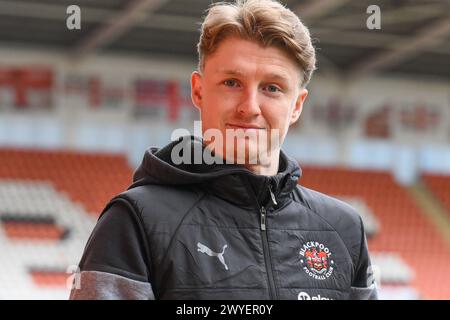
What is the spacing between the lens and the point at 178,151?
1538 mm

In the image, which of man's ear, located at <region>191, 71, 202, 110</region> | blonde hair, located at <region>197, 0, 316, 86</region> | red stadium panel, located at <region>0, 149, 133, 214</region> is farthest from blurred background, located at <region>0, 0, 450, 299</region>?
blonde hair, located at <region>197, 0, 316, 86</region>

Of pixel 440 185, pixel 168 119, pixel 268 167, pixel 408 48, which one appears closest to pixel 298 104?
pixel 268 167

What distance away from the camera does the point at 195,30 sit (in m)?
12.3

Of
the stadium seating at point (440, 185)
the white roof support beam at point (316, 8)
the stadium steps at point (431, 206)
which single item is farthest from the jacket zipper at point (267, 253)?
the stadium seating at point (440, 185)

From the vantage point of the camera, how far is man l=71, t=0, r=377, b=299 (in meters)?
1.38

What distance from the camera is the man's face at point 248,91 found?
145 centimetres

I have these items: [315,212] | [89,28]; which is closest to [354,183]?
[89,28]

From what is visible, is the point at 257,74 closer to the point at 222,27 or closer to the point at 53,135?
the point at 222,27

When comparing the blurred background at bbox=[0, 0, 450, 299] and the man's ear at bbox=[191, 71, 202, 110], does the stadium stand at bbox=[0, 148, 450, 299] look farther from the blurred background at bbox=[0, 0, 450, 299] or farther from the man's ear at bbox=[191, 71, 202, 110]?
the man's ear at bbox=[191, 71, 202, 110]

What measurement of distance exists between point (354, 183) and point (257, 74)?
43.1 ft

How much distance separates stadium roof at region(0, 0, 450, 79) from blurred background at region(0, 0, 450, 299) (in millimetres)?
28

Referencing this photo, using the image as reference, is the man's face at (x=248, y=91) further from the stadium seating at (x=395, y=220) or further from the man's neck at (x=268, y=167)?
the stadium seating at (x=395, y=220)

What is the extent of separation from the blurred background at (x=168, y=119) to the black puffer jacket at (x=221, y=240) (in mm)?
9323

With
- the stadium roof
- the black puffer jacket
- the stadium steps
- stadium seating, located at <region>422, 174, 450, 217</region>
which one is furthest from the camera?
stadium seating, located at <region>422, 174, 450, 217</region>
